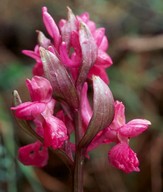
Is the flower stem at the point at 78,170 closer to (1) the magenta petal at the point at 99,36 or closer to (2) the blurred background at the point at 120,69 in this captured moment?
(1) the magenta petal at the point at 99,36

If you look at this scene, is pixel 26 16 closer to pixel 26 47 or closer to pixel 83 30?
pixel 26 47

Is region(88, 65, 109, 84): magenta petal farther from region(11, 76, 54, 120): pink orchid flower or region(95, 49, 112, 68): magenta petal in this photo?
region(11, 76, 54, 120): pink orchid flower

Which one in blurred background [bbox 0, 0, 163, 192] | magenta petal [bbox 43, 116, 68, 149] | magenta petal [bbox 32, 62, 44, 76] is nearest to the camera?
magenta petal [bbox 43, 116, 68, 149]

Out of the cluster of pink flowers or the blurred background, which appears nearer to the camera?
the cluster of pink flowers

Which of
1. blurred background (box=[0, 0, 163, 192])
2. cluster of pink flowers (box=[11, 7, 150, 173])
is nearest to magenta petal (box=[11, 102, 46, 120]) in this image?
cluster of pink flowers (box=[11, 7, 150, 173])

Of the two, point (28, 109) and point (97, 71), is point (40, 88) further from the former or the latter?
point (97, 71)

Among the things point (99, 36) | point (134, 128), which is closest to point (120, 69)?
point (99, 36)
